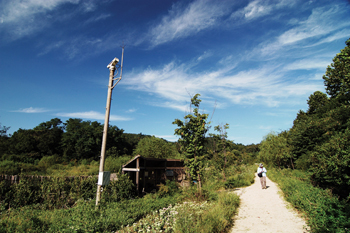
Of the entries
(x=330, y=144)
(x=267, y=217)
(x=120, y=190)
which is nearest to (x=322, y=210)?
(x=267, y=217)

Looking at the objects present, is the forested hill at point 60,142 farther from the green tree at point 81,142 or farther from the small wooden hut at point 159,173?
the small wooden hut at point 159,173

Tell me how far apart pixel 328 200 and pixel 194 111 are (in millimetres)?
6886

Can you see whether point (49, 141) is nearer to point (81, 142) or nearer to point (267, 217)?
point (81, 142)

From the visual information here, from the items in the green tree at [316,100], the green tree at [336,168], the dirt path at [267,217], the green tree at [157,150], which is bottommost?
the dirt path at [267,217]

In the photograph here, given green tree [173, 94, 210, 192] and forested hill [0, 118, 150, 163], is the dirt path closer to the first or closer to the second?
green tree [173, 94, 210, 192]

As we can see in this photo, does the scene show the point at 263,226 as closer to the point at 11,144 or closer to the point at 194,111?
the point at 194,111

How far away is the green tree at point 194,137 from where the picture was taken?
10359 mm

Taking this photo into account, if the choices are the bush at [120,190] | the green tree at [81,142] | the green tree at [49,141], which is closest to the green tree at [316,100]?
the bush at [120,190]

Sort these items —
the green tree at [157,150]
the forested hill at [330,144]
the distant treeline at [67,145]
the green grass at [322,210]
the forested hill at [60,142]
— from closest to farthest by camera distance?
the green grass at [322,210]
the forested hill at [330,144]
the green tree at [157,150]
the distant treeline at [67,145]
the forested hill at [60,142]

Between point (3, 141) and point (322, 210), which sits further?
point (3, 141)

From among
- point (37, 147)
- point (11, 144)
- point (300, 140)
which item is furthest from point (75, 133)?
point (300, 140)

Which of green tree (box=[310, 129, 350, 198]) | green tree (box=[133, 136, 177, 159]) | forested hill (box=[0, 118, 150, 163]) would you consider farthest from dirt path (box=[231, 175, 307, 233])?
forested hill (box=[0, 118, 150, 163])

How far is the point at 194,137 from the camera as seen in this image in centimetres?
1059

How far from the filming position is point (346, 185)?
7.73 metres
